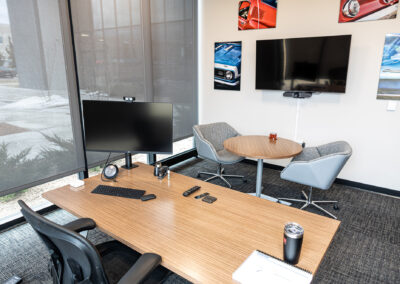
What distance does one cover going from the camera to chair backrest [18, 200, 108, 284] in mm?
980

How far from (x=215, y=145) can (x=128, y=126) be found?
6.45 feet

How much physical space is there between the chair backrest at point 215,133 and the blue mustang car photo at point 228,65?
834mm

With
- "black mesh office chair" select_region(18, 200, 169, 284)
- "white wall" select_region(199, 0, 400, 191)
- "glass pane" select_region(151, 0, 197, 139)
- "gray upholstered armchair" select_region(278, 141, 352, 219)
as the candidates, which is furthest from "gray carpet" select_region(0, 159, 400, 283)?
"glass pane" select_region(151, 0, 197, 139)

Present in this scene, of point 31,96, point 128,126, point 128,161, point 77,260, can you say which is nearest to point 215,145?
point 128,161

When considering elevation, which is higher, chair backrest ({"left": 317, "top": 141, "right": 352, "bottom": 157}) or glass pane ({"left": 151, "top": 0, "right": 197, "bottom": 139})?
glass pane ({"left": 151, "top": 0, "right": 197, "bottom": 139})

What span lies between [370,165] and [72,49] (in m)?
3.94

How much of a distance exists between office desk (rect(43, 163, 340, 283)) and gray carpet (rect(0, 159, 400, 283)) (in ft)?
2.56

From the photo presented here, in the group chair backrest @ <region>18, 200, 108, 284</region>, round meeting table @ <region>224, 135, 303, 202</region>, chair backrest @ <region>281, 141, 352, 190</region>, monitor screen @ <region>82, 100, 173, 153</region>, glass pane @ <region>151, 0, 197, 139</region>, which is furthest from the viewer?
glass pane @ <region>151, 0, 197, 139</region>

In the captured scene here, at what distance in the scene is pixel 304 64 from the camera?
358cm

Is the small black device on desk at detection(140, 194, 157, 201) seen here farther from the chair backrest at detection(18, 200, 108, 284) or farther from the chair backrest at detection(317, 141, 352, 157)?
the chair backrest at detection(317, 141, 352, 157)

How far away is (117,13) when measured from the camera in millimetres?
3197

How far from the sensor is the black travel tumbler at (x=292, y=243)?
3.80 feet

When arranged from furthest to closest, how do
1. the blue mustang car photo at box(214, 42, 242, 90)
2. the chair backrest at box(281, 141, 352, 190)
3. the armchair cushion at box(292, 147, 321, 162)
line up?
the blue mustang car photo at box(214, 42, 242, 90), the armchair cushion at box(292, 147, 321, 162), the chair backrest at box(281, 141, 352, 190)

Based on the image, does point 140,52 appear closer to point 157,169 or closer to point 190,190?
point 157,169
